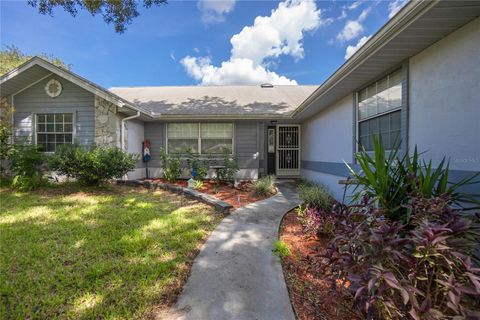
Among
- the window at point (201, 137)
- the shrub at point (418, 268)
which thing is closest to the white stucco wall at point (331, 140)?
the window at point (201, 137)

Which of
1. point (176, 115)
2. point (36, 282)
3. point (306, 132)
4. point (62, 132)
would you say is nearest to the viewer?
point (36, 282)

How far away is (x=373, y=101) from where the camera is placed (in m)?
4.72

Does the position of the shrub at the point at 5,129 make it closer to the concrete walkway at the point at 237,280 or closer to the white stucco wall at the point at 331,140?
the concrete walkway at the point at 237,280

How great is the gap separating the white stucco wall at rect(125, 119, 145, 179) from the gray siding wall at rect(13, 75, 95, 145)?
1.13 m

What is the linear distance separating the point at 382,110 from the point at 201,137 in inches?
264

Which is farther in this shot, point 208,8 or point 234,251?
point 208,8

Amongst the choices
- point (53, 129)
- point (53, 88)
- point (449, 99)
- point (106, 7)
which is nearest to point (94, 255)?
point (449, 99)

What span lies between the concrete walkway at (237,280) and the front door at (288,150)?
657cm

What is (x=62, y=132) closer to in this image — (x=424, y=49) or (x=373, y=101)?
(x=373, y=101)

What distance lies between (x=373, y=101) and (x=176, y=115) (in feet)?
21.9

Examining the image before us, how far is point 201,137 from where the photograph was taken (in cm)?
940

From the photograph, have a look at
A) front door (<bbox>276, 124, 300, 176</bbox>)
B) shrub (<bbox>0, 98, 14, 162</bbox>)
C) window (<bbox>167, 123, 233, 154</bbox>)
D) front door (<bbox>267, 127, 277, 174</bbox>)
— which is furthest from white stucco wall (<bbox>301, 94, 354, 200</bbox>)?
shrub (<bbox>0, 98, 14, 162</bbox>)

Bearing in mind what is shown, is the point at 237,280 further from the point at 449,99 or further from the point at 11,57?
the point at 11,57

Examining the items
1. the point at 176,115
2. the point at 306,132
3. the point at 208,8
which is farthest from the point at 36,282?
the point at 306,132
